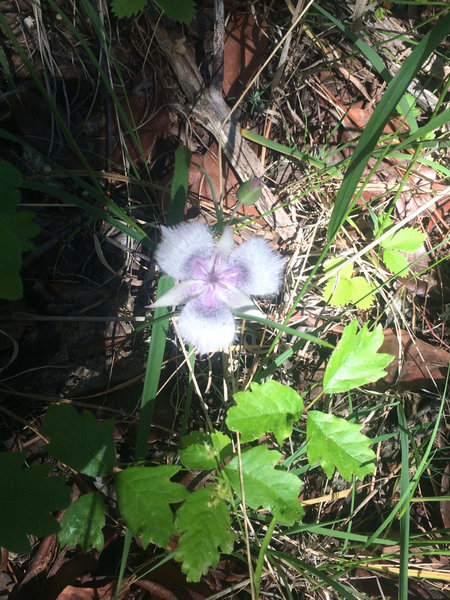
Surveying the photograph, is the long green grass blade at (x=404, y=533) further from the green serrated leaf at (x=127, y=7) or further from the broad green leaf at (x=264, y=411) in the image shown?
the green serrated leaf at (x=127, y=7)

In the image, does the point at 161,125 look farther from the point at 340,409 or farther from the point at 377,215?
the point at 340,409

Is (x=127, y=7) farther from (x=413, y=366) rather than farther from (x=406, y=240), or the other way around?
(x=413, y=366)

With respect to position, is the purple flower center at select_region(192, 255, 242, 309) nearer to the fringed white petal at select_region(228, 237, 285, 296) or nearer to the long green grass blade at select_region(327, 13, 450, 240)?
the fringed white petal at select_region(228, 237, 285, 296)

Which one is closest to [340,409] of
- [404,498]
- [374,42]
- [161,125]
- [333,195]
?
[404,498]

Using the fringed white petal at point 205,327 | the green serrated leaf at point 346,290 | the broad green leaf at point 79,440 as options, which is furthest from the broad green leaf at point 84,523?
the green serrated leaf at point 346,290

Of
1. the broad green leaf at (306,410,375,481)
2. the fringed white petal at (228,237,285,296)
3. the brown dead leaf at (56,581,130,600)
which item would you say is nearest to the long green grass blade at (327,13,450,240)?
the fringed white petal at (228,237,285,296)

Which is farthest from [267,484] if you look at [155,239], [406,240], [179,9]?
[179,9]

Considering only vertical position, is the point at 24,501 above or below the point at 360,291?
below
